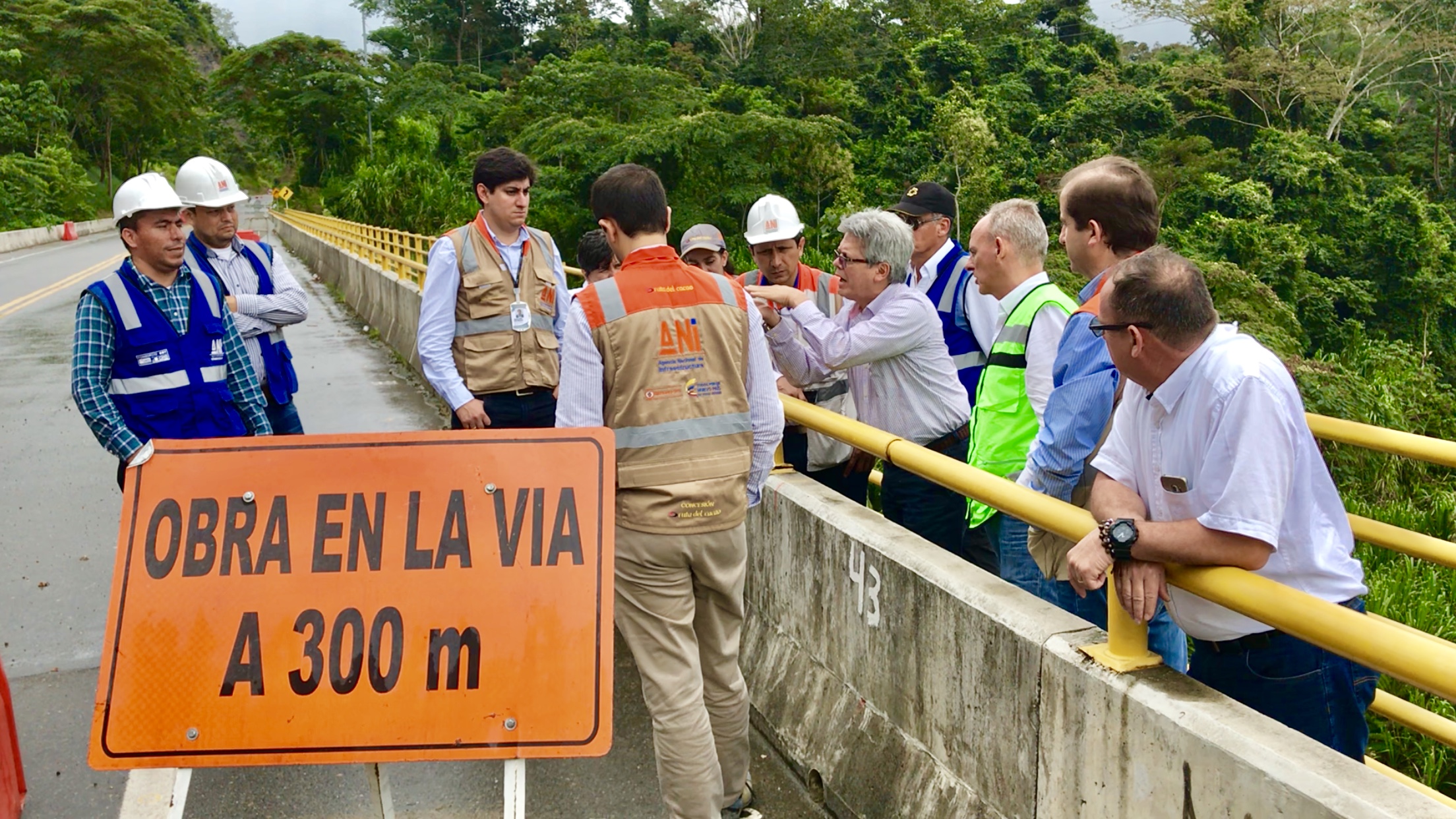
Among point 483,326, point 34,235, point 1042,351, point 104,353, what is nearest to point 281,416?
point 483,326

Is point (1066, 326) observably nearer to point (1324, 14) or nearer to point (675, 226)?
point (675, 226)

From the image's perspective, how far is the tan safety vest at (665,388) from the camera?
129 inches

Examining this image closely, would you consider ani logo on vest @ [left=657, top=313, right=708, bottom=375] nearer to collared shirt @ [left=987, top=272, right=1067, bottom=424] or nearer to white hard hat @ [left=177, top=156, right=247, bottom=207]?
collared shirt @ [left=987, top=272, right=1067, bottom=424]

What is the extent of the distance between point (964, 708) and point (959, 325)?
1973 millimetres

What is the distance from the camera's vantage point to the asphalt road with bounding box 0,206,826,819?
13.0 feet

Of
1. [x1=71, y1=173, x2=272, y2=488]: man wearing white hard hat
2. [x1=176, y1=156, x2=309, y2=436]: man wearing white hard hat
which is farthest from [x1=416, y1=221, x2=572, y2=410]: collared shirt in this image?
[x1=71, y1=173, x2=272, y2=488]: man wearing white hard hat

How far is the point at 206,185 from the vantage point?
5.20m

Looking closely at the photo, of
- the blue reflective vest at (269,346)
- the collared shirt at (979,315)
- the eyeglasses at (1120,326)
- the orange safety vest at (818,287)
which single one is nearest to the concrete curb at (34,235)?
the blue reflective vest at (269,346)

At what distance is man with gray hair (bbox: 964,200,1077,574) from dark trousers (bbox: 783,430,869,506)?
116 centimetres

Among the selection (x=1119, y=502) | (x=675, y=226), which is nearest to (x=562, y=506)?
(x=1119, y=502)

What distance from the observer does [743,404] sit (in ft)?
11.2

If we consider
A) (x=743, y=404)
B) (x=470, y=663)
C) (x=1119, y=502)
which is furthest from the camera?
(x=743, y=404)

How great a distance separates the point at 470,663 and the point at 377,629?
25 centimetres

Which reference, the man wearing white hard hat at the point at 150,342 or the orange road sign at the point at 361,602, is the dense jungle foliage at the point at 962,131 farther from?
the man wearing white hard hat at the point at 150,342
